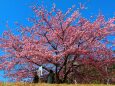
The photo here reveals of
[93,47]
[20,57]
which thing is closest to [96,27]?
[93,47]

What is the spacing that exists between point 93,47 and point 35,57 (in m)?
4.59

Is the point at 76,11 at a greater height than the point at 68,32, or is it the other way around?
the point at 76,11

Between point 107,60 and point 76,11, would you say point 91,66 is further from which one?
point 76,11

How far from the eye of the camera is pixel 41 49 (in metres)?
29.2

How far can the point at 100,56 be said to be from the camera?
99.6 ft

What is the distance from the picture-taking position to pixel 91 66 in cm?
3064

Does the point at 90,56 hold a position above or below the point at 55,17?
below

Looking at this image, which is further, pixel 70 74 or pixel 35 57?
pixel 70 74

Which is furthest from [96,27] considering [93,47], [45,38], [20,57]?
[20,57]

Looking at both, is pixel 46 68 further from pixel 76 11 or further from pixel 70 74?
pixel 76 11

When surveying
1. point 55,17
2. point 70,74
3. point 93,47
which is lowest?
point 70,74

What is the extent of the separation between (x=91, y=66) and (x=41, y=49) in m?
4.42

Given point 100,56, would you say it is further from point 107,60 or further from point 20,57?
point 20,57

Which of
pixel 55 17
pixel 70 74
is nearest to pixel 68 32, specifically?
pixel 55 17
